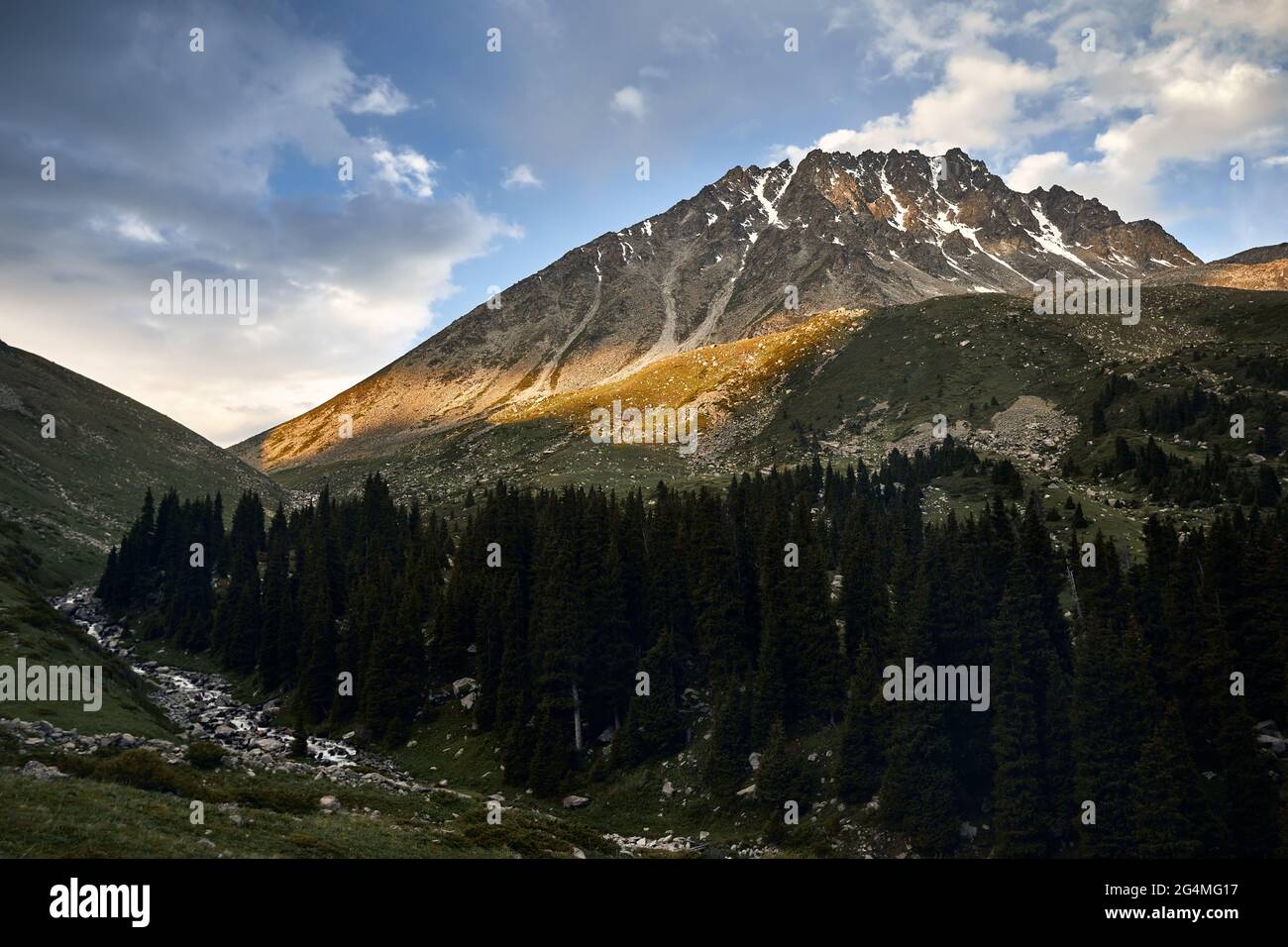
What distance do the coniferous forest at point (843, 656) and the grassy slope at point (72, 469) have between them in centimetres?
5340

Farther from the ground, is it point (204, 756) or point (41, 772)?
point (41, 772)

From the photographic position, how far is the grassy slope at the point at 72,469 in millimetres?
119181

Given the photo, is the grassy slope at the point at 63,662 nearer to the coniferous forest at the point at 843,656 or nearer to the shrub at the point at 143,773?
the coniferous forest at the point at 843,656

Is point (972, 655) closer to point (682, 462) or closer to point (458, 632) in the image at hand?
point (458, 632)

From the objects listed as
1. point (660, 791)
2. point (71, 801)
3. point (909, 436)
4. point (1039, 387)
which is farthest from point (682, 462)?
point (71, 801)

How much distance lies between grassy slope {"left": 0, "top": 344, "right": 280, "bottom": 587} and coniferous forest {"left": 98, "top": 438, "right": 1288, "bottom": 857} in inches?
2102

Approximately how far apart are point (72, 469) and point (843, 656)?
171m

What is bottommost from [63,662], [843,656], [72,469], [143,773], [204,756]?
[204,756]

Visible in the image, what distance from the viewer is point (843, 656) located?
5169cm

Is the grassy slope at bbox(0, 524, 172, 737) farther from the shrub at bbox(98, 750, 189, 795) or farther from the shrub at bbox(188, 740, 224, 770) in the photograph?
the shrub at bbox(98, 750, 189, 795)

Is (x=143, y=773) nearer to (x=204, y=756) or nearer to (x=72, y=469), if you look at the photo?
(x=204, y=756)

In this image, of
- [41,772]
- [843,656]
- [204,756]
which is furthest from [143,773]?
[843,656]
